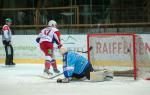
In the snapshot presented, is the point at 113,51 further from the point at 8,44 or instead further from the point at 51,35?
the point at 8,44

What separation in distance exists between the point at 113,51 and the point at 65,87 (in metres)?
2.17

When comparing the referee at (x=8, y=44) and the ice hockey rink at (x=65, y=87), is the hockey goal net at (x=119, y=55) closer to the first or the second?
the ice hockey rink at (x=65, y=87)

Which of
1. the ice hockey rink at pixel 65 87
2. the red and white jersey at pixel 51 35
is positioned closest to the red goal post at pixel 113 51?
the ice hockey rink at pixel 65 87

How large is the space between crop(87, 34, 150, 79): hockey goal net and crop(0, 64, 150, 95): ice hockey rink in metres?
0.46

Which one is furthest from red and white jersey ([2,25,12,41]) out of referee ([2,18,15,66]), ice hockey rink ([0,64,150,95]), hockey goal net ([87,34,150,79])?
hockey goal net ([87,34,150,79])

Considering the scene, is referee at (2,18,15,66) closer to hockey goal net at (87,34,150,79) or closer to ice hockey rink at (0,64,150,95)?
ice hockey rink at (0,64,150,95)

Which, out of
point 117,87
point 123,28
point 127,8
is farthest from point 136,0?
point 117,87

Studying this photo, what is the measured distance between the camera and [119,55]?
12.8 m

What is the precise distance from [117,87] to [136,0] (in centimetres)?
1003

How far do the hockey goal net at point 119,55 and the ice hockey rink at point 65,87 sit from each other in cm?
46

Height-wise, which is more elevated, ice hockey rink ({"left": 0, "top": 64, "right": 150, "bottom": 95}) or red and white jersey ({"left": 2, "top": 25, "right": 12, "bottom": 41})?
red and white jersey ({"left": 2, "top": 25, "right": 12, "bottom": 41})

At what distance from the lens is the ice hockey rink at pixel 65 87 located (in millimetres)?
10445

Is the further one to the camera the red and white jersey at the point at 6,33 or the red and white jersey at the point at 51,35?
the red and white jersey at the point at 6,33

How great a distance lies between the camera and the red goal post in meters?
12.7
